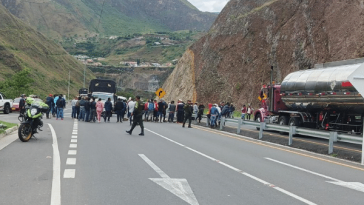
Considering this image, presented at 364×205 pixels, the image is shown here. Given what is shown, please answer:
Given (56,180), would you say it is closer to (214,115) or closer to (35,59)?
(214,115)

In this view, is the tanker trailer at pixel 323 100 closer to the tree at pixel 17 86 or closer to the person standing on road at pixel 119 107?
the person standing on road at pixel 119 107

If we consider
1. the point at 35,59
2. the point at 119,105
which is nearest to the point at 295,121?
the point at 119,105

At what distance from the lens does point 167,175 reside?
30.7 ft

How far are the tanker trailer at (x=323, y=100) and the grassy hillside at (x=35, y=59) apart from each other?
184 feet

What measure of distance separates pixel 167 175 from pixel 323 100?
518 inches

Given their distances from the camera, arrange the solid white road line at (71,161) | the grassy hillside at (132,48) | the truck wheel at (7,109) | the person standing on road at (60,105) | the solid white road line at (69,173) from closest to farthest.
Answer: the solid white road line at (69,173)
the solid white road line at (71,161)
the person standing on road at (60,105)
the truck wheel at (7,109)
the grassy hillside at (132,48)

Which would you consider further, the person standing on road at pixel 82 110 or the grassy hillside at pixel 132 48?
the grassy hillside at pixel 132 48

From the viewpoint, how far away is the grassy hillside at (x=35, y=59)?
7606 centimetres

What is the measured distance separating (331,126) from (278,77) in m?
27.7

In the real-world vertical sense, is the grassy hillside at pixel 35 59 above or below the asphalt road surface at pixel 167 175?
above

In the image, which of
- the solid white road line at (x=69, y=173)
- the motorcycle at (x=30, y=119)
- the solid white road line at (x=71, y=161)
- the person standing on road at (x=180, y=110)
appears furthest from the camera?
the person standing on road at (x=180, y=110)

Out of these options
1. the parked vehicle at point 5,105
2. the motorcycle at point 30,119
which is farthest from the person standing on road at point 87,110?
the motorcycle at point 30,119

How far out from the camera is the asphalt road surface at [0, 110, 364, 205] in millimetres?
7406

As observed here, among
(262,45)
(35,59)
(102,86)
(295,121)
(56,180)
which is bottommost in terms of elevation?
(56,180)
